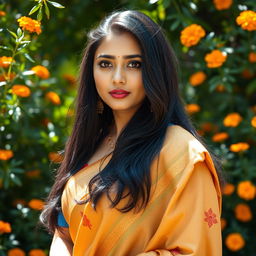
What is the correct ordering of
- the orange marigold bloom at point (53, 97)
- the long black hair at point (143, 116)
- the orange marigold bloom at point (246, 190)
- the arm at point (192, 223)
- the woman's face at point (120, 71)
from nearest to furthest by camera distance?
1. the arm at point (192, 223)
2. the long black hair at point (143, 116)
3. the woman's face at point (120, 71)
4. the orange marigold bloom at point (246, 190)
5. the orange marigold bloom at point (53, 97)

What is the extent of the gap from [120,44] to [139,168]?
0.46m

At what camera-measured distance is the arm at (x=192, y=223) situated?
1923 millimetres

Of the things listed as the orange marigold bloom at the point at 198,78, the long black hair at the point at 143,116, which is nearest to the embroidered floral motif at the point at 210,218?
the long black hair at the point at 143,116

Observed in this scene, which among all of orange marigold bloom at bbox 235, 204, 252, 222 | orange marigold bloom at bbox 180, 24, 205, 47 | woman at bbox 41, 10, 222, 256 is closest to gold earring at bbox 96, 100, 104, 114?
woman at bbox 41, 10, 222, 256

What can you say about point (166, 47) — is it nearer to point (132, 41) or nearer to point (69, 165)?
point (132, 41)

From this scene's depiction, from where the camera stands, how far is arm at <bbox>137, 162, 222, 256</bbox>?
192 cm

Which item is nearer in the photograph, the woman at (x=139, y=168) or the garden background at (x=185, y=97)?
the woman at (x=139, y=168)

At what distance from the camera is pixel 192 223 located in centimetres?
192

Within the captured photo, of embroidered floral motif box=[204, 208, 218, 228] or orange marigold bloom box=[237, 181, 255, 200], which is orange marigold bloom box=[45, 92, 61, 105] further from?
embroidered floral motif box=[204, 208, 218, 228]

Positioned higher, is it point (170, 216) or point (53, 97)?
point (53, 97)

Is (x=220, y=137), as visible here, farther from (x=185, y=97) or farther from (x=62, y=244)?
(x=62, y=244)

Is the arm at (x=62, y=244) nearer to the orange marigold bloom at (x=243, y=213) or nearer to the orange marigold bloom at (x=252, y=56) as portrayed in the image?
the orange marigold bloom at (x=243, y=213)

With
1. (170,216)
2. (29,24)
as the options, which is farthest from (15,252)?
(170,216)

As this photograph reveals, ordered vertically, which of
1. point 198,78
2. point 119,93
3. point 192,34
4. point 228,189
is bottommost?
point 228,189
